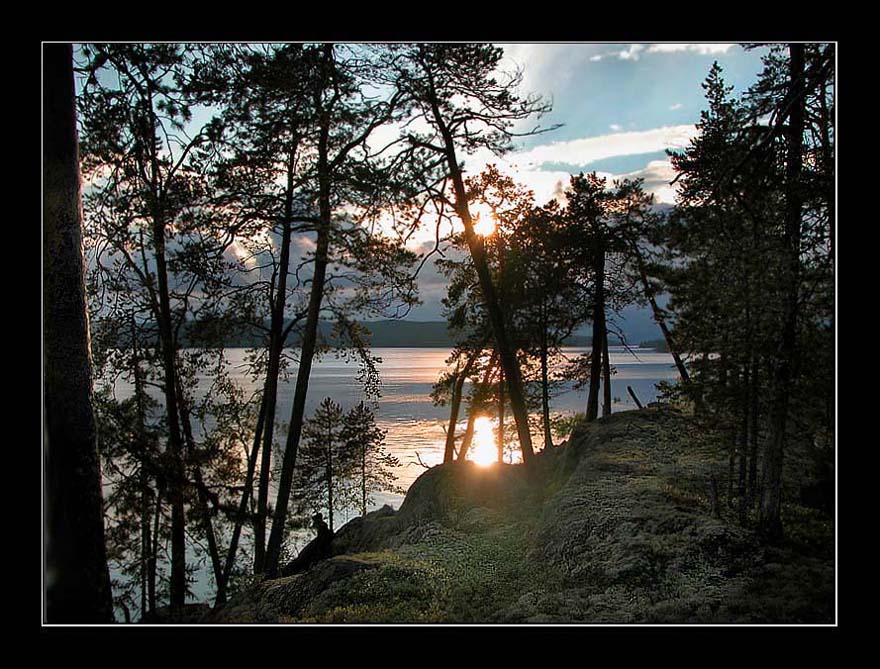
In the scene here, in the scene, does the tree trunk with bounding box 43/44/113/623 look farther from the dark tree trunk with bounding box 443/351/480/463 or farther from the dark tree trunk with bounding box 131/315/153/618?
the dark tree trunk with bounding box 443/351/480/463

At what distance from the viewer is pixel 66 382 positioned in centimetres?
395

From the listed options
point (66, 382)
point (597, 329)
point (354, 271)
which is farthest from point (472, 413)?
point (66, 382)

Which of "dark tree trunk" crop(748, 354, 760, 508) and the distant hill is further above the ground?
the distant hill

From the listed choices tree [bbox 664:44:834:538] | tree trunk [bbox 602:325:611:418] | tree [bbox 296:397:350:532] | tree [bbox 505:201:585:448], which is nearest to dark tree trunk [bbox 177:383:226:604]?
tree [bbox 664:44:834:538]

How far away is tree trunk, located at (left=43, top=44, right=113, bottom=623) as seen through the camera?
3.95m

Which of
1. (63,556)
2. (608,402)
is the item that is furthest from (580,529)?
(608,402)

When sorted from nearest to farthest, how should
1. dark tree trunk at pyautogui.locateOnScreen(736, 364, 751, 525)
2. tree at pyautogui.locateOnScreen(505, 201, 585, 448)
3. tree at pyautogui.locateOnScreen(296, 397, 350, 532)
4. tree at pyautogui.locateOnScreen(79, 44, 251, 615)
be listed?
dark tree trunk at pyautogui.locateOnScreen(736, 364, 751, 525) < tree at pyautogui.locateOnScreen(79, 44, 251, 615) < tree at pyautogui.locateOnScreen(505, 201, 585, 448) < tree at pyautogui.locateOnScreen(296, 397, 350, 532)

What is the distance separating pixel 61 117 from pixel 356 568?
5105mm

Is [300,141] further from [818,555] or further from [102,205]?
[818,555]

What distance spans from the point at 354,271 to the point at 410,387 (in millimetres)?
6531

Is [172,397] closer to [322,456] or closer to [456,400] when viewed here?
[456,400]

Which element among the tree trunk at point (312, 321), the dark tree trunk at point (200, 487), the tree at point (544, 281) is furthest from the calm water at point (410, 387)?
the tree at point (544, 281)

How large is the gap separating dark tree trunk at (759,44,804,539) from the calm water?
171 inches
